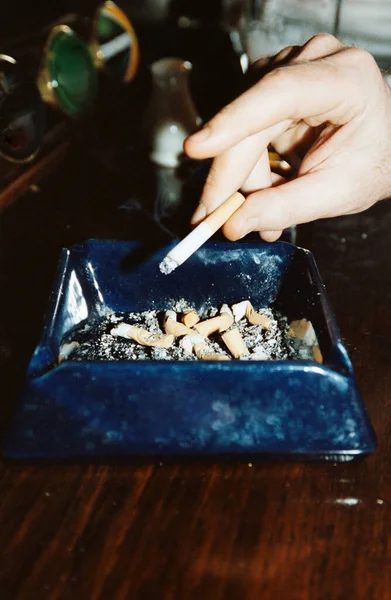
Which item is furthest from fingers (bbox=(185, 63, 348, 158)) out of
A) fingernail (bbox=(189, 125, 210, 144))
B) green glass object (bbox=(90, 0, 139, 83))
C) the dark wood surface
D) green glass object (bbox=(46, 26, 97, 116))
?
green glass object (bbox=(90, 0, 139, 83))

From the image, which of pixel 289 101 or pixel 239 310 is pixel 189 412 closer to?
pixel 239 310

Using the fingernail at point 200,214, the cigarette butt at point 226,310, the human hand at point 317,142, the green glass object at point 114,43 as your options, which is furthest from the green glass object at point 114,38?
the cigarette butt at point 226,310

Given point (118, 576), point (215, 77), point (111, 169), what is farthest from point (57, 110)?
point (118, 576)

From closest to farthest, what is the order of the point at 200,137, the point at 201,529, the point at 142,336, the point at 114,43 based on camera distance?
1. the point at 201,529
2. the point at 200,137
3. the point at 142,336
4. the point at 114,43

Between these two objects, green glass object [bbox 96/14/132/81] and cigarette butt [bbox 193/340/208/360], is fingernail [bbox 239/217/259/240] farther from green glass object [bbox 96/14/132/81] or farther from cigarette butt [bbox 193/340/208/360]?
green glass object [bbox 96/14/132/81]

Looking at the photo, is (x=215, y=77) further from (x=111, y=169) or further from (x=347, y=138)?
(x=347, y=138)

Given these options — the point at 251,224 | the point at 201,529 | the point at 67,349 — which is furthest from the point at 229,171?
the point at 201,529

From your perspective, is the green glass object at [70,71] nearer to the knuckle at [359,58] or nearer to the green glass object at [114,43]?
the green glass object at [114,43]
